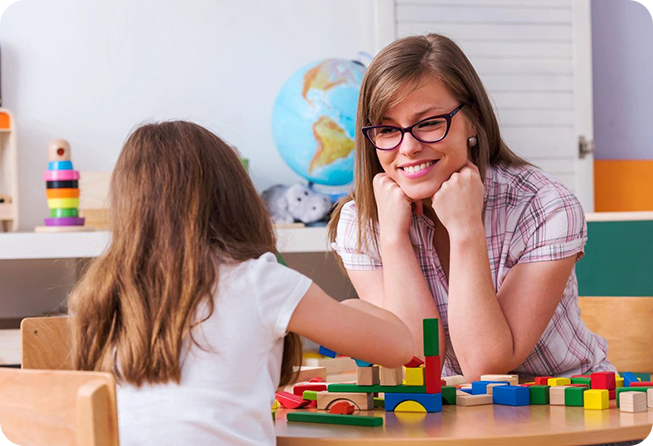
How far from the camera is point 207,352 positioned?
87 cm

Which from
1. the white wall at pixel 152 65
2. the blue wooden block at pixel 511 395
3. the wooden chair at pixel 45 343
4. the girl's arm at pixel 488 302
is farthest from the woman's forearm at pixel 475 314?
the white wall at pixel 152 65

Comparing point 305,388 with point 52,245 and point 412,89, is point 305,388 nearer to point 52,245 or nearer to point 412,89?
point 412,89

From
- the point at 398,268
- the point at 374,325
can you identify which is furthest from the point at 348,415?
the point at 398,268

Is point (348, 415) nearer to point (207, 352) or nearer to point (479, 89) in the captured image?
point (207, 352)

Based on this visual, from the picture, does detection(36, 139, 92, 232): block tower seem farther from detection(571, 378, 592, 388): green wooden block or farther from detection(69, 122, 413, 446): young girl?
detection(571, 378, 592, 388): green wooden block

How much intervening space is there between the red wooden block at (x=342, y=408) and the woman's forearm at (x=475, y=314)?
1.02 feet

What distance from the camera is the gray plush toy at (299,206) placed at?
2326 millimetres

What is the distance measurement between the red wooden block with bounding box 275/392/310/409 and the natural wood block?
18 centimetres

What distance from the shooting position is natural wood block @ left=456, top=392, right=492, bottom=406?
3.28 ft

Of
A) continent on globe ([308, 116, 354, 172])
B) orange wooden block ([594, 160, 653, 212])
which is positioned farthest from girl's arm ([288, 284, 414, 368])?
orange wooden block ([594, 160, 653, 212])

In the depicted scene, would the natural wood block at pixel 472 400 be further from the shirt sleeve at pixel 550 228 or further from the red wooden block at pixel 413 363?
the shirt sleeve at pixel 550 228

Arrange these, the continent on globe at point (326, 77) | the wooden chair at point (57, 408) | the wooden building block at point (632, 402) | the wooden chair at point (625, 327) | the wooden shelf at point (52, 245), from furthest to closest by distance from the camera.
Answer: the continent on globe at point (326, 77), the wooden shelf at point (52, 245), the wooden chair at point (625, 327), the wooden building block at point (632, 402), the wooden chair at point (57, 408)

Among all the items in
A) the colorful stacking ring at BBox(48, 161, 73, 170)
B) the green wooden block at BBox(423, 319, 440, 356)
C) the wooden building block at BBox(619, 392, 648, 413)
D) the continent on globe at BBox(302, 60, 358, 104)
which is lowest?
the wooden building block at BBox(619, 392, 648, 413)

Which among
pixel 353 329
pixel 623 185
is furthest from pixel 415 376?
pixel 623 185
